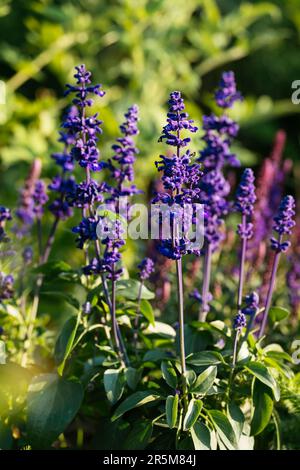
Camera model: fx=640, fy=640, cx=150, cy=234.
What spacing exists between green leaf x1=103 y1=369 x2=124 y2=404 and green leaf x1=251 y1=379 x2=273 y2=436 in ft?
1.55

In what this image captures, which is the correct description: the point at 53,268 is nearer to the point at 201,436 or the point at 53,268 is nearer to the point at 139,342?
the point at 139,342

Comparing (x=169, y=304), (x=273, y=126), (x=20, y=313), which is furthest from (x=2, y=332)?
(x=273, y=126)

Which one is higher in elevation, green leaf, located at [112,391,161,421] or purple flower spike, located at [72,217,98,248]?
purple flower spike, located at [72,217,98,248]

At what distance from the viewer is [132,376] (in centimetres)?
233

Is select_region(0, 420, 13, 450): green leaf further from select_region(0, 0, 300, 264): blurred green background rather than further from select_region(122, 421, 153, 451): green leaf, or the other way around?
select_region(0, 0, 300, 264): blurred green background

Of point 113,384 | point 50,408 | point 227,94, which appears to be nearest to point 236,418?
point 113,384

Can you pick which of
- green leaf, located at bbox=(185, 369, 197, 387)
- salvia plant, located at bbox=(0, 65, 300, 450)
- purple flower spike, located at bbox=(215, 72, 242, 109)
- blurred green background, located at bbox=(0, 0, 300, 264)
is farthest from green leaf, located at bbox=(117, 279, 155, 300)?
blurred green background, located at bbox=(0, 0, 300, 264)

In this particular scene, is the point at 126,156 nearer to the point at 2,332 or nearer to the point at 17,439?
the point at 2,332

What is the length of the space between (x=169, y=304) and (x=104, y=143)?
205cm

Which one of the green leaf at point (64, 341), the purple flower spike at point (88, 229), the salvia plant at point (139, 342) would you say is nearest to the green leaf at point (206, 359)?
the salvia plant at point (139, 342)

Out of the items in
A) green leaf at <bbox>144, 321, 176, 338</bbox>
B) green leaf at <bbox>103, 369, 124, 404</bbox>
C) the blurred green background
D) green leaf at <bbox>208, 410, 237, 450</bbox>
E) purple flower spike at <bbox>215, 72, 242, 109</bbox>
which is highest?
the blurred green background

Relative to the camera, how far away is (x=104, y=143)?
5.18 metres

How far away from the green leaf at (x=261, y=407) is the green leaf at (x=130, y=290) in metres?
0.54

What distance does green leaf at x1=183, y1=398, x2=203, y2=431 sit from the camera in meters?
2.05
